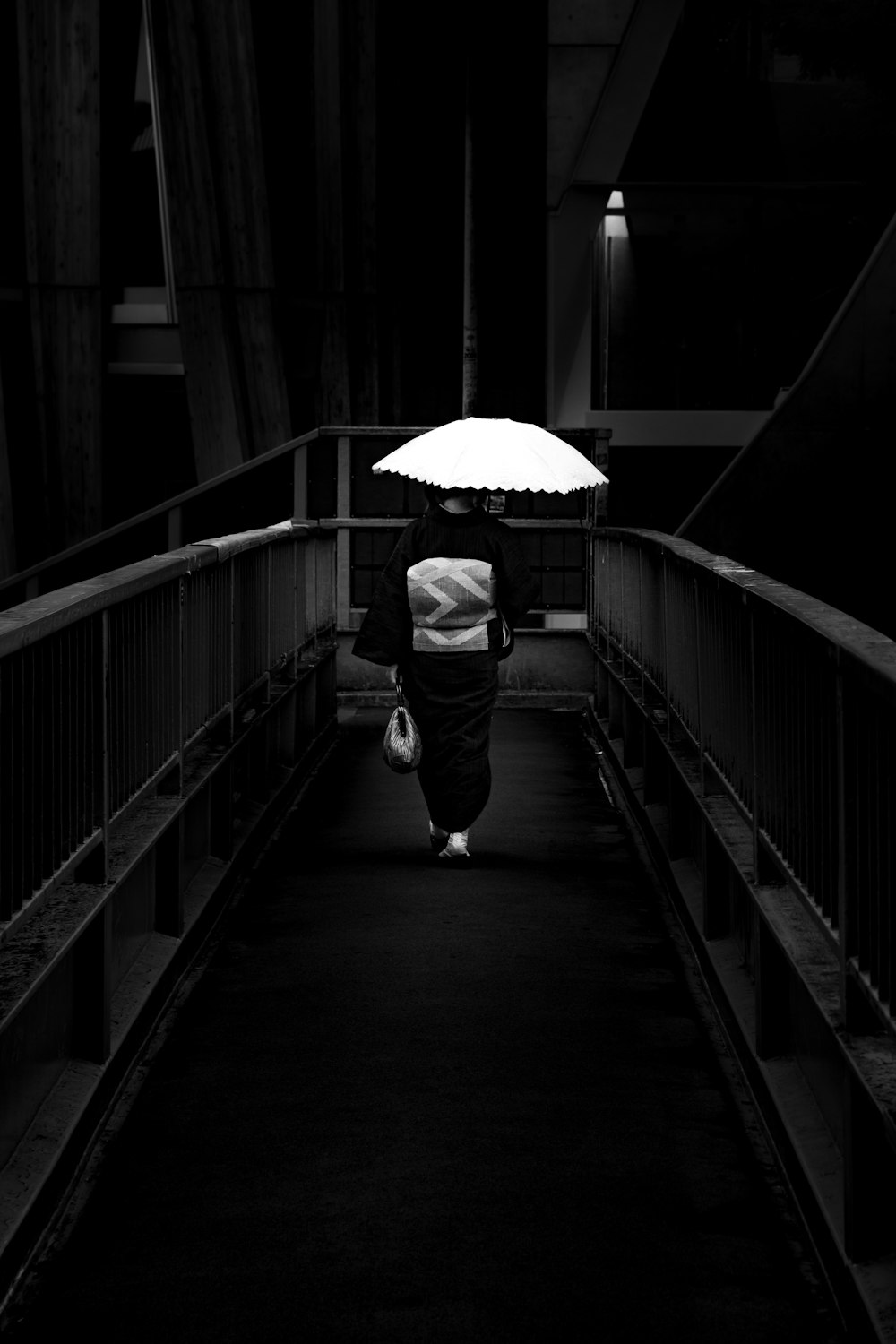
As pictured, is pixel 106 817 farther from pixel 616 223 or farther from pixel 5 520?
pixel 616 223

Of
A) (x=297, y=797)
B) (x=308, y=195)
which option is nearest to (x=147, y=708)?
(x=297, y=797)

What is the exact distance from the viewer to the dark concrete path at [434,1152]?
3.58 m

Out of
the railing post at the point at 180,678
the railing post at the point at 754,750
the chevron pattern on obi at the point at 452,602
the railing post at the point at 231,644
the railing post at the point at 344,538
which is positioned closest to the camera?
the railing post at the point at 754,750

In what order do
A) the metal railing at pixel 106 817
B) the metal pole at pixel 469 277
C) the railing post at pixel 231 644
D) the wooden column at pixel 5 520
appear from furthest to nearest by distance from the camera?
the metal pole at pixel 469 277
the wooden column at pixel 5 520
the railing post at pixel 231 644
the metal railing at pixel 106 817

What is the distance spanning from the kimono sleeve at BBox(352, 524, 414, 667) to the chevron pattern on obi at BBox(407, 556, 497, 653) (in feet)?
0.14

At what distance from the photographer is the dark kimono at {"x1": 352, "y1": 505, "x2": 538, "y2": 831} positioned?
8.02 metres

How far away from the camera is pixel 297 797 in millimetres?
9836

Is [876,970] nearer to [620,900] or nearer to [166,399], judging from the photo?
[620,900]

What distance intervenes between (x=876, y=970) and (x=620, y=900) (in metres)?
3.95

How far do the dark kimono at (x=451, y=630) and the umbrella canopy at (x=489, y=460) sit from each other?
0.22m

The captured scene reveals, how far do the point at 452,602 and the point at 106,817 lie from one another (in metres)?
3.31

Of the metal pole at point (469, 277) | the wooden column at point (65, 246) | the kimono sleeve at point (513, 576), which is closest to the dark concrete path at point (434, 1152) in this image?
the kimono sleeve at point (513, 576)

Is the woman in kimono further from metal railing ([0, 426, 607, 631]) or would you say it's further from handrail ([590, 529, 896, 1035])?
metal railing ([0, 426, 607, 631])

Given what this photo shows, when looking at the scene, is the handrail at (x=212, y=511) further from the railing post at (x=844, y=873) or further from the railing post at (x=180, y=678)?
the railing post at (x=844, y=873)
